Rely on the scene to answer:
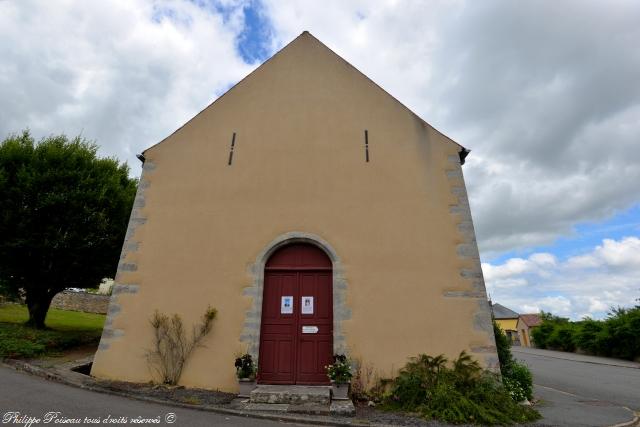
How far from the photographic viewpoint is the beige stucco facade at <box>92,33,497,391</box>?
720cm

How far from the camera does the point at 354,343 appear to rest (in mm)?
7094

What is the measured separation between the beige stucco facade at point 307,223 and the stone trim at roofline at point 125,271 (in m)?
0.03

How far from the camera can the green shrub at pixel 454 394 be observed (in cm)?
580

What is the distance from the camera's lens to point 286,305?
763 centimetres

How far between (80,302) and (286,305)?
23.6m

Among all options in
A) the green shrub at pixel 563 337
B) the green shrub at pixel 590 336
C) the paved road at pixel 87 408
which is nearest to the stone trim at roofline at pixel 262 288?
the paved road at pixel 87 408

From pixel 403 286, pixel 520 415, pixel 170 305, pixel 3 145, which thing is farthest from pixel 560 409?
pixel 3 145

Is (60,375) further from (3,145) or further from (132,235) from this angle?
(3,145)

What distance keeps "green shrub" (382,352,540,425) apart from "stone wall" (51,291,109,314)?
80.0ft

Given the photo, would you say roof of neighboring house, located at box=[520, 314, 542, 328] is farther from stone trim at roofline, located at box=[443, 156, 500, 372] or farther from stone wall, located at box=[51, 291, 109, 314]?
stone wall, located at box=[51, 291, 109, 314]

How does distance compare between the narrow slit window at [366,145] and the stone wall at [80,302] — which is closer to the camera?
the narrow slit window at [366,145]

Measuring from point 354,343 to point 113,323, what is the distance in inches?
188

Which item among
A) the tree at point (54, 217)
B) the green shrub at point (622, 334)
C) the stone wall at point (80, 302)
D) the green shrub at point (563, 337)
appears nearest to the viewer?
the tree at point (54, 217)

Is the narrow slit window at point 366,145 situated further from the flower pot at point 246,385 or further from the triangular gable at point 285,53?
the flower pot at point 246,385
